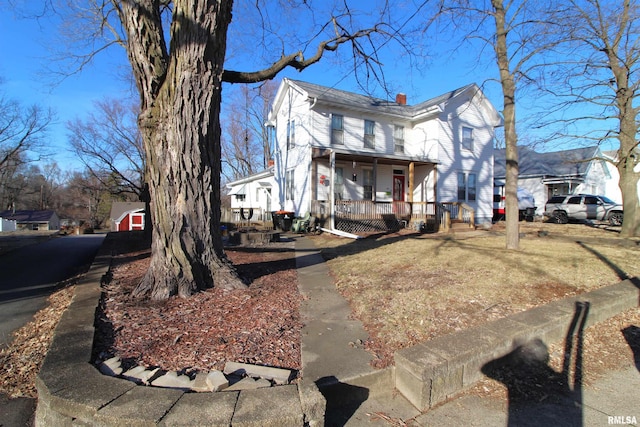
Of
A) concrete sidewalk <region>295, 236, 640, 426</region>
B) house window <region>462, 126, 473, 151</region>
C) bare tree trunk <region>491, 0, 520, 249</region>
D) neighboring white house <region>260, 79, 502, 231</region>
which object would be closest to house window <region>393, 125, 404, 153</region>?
neighboring white house <region>260, 79, 502, 231</region>

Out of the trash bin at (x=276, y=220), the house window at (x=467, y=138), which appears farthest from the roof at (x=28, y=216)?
the house window at (x=467, y=138)

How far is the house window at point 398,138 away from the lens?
17812 millimetres

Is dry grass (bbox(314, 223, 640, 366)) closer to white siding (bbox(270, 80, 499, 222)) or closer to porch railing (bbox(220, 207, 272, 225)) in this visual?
white siding (bbox(270, 80, 499, 222))

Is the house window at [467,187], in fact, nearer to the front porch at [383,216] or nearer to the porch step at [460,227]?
the front porch at [383,216]

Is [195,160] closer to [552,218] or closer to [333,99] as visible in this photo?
[333,99]

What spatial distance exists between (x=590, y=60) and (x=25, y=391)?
1522cm

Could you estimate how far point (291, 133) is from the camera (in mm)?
→ 17469

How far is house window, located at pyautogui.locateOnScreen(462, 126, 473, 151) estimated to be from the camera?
18781 mm

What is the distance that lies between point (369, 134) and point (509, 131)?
9.32 meters

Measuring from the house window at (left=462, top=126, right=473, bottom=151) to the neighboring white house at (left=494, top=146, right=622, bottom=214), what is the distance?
8.08 m

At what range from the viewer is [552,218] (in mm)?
19922

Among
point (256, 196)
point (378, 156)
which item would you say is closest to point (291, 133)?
point (378, 156)

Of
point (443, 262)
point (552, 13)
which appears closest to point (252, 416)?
point (443, 262)

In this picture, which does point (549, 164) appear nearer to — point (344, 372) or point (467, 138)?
point (467, 138)
